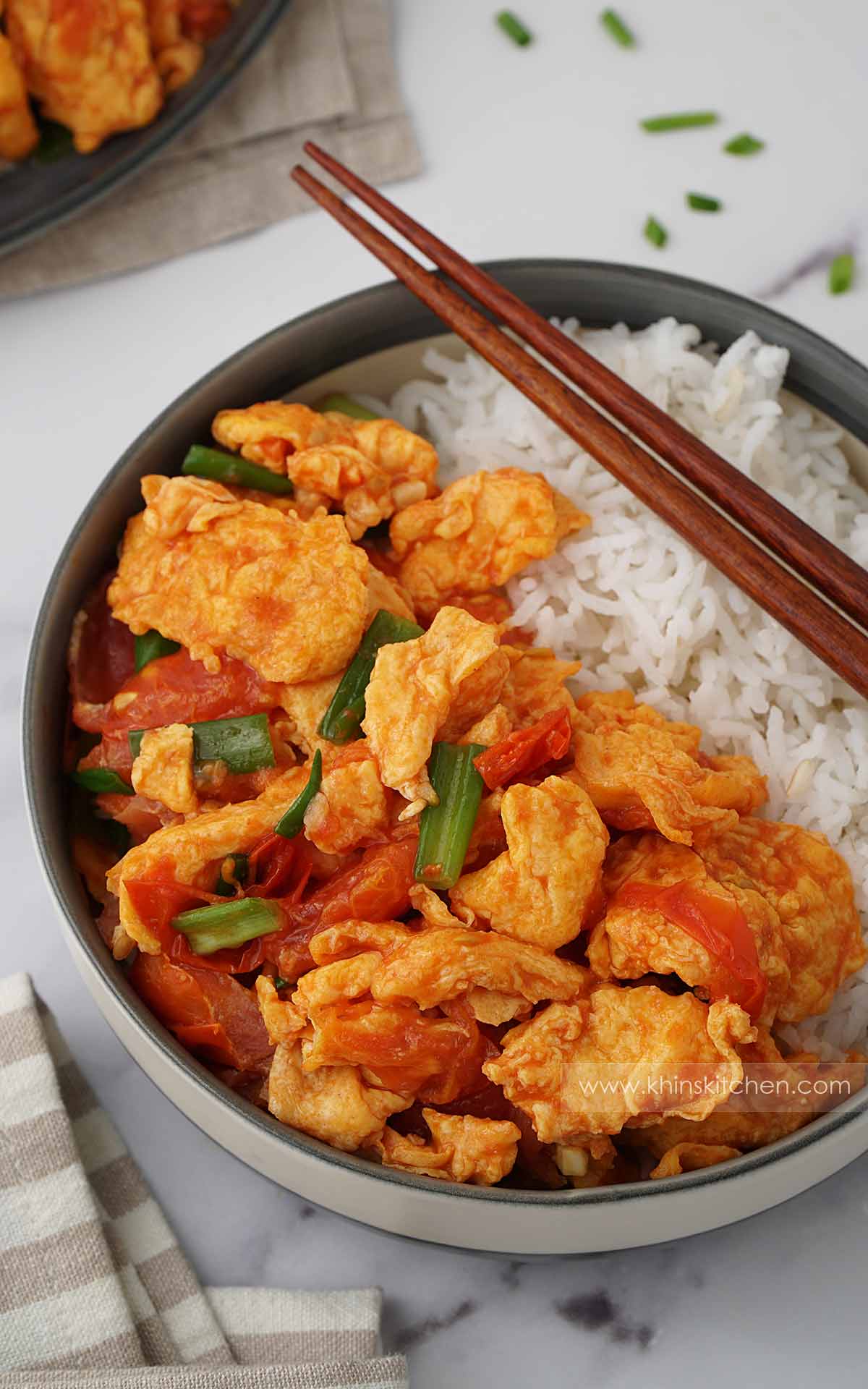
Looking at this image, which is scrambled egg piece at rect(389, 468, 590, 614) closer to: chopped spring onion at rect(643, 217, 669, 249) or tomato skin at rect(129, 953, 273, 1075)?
tomato skin at rect(129, 953, 273, 1075)

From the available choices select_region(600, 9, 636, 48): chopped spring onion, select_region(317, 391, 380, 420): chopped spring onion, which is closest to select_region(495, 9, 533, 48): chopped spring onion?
select_region(600, 9, 636, 48): chopped spring onion

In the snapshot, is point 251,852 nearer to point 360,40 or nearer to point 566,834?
point 566,834

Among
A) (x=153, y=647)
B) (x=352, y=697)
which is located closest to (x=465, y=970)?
(x=352, y=697)

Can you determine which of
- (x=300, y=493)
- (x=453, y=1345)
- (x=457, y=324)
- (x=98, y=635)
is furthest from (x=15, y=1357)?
(x=457, y=324)

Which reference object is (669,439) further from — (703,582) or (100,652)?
(100,652)

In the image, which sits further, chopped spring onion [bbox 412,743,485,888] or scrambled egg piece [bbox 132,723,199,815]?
scrambled egg piece [bbox 132,723,199,815]

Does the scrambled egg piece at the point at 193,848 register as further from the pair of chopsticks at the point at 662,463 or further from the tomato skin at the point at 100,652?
the pair of chopsticks at the point at 662,463
